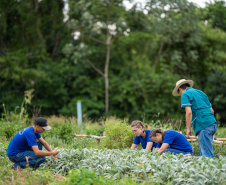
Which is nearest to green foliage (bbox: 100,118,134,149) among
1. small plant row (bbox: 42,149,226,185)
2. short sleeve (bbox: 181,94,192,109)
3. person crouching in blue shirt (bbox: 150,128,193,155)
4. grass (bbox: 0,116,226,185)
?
grass (bbox: 0,116,226,185)

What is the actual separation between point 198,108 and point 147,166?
1559mm

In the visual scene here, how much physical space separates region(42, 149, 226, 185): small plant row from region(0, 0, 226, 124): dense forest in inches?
507

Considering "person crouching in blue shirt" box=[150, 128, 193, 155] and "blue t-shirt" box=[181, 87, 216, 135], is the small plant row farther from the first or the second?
"blue t-shirt" box=[181, 87, 216, 135]

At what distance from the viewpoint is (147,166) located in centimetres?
416

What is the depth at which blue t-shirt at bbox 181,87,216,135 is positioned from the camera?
4.94 meters

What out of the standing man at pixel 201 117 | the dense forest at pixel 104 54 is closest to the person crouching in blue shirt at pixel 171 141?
the standing man at pixel 201 117

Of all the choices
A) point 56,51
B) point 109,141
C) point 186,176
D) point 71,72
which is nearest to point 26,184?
point 186,176

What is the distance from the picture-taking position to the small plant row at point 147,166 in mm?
3742

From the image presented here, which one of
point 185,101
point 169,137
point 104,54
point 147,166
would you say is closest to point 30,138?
point 147,166

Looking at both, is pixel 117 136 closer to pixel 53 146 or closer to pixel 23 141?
pixel 53 146

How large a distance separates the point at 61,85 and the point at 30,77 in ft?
7.33

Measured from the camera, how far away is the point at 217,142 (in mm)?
6398

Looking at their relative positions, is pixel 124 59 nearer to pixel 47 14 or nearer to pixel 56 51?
pixel 56 51

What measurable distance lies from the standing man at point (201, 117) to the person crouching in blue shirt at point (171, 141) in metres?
0.29
